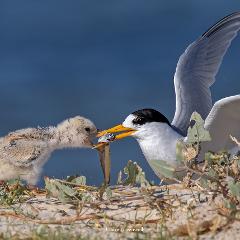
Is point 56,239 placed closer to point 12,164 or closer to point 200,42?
point 12,164

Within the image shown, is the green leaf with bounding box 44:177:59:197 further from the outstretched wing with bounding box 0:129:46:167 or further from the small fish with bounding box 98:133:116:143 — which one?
the outstretched wing with bounding box 0:129:46:167

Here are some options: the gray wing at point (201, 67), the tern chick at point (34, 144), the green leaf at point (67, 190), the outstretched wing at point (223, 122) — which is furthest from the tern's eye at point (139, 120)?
the green leaf at point (67, 190)

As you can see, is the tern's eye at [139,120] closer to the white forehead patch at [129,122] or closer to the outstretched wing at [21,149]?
the white forehead patch at [129,122]

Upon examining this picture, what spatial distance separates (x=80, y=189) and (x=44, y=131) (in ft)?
7.41

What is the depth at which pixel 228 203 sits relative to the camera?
225 inches

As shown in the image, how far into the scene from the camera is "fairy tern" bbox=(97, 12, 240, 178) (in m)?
8.01

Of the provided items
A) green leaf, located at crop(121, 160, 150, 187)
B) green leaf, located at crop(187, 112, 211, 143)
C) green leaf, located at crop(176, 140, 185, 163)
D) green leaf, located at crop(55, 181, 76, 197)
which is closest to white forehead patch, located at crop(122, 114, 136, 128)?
green leaf, located at crop(121, 160, 150, 187)

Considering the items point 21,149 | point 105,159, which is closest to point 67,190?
point 21,149

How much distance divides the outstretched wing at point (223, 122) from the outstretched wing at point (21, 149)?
214 cm

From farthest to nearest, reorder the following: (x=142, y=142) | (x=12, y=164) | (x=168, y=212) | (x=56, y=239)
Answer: (x=12, y=164), (x=142, y=142), (x=168, y=212), (x=56, y=239)

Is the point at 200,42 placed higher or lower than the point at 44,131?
higher

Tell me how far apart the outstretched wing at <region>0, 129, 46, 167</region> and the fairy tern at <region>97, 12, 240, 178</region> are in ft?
2.58

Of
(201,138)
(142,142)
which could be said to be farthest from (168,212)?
(142,142)

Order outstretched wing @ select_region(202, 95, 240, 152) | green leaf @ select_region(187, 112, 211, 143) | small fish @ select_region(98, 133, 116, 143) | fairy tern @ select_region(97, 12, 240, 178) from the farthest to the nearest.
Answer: small fish @ select_region(98, 133, 116, 143) < fairy tern @ select_region(97, 12, 240, 178) < outstretched wing @ select_region(202, 95, 240, 152) < green leaf @ select_region(187, 112, 211, 143)
